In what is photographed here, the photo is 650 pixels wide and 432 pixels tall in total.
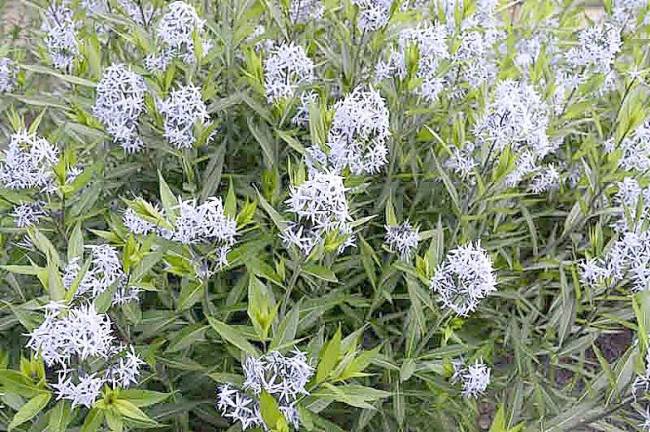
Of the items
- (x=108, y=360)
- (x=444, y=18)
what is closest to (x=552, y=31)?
(x=444, y=18)

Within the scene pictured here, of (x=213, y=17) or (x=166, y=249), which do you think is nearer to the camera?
(x=166, y=249)

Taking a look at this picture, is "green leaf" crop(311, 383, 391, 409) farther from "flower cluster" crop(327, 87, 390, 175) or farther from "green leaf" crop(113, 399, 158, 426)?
"flower cluster" crop(327, 87, 390, 175)

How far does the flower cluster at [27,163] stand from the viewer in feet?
6.81

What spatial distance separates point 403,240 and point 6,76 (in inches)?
67.1

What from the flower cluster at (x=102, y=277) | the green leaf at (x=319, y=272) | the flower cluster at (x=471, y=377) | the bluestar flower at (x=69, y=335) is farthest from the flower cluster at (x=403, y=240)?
the bluestar flower at (x=69, y=335)

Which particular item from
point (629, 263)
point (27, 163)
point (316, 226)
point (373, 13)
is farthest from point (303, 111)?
point (629, 263)

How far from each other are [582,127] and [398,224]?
1.29 metres

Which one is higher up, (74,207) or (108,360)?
(74,207)

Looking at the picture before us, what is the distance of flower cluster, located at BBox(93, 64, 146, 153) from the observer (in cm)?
228

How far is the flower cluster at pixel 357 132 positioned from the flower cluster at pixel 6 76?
1.49 metres

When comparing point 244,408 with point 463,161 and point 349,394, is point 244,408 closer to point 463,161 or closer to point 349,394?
point 349,394

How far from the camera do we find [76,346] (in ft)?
5.26

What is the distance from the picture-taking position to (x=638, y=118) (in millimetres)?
2611

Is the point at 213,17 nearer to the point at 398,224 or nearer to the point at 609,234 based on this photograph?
the point at 398,224
